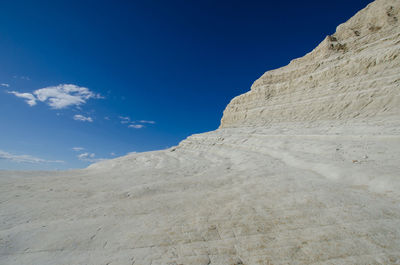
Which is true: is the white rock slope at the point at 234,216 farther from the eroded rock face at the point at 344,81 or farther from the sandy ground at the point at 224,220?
the eroded rock face at the point at 344,81

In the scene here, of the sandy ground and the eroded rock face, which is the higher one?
the eroded rock face

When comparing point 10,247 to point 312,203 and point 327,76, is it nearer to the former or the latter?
point 312,203

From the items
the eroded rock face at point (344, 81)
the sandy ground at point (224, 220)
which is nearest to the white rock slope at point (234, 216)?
the sandy ground at point (224, 220)

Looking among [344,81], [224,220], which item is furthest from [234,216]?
[344,81]

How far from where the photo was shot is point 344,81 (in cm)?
1477

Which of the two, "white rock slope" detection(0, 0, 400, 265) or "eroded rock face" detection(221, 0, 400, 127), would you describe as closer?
"white rock slope" detection(0, 0, 400, 265)

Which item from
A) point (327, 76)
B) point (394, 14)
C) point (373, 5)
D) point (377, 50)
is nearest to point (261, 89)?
point (327, 76)

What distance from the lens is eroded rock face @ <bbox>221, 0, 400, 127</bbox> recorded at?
12031 millimetres

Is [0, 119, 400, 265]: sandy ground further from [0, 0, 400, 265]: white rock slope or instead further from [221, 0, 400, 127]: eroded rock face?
[221, 0, 400, 127]: eroded rock face

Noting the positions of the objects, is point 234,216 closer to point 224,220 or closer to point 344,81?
point 224,220

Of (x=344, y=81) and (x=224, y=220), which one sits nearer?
(x=224, y=220)

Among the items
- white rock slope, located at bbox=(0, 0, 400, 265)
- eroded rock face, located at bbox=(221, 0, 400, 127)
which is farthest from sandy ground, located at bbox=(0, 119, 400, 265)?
eroded rock face, located at bbox=(221, 0, 400, 127)

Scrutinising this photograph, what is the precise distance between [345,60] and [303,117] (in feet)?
21.3

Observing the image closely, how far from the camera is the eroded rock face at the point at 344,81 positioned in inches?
474
